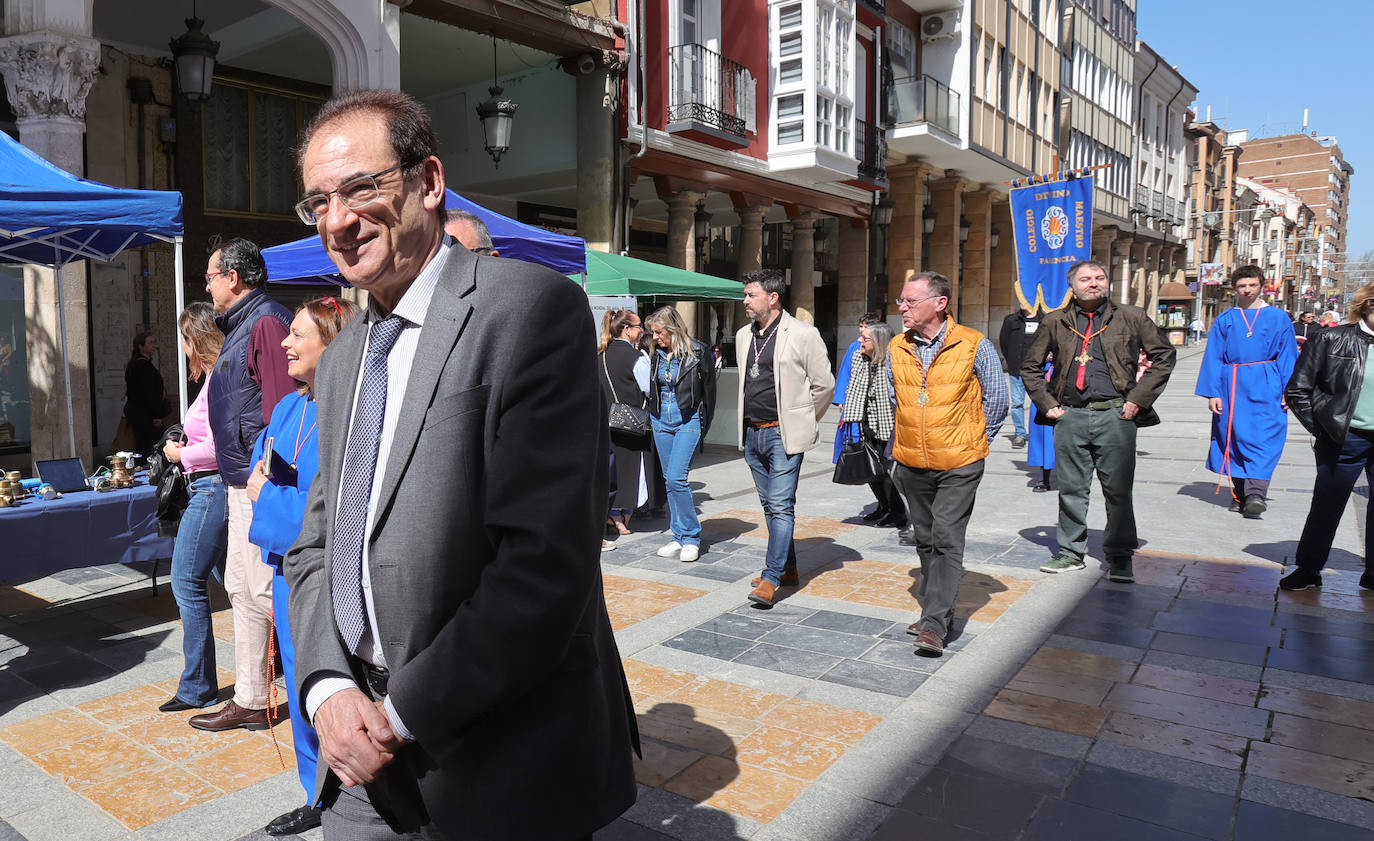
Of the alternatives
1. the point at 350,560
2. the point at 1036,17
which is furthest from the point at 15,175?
the point at 1036,17

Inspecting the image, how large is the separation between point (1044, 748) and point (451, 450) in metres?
3.13

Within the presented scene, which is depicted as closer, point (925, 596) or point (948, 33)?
point (925, 596)

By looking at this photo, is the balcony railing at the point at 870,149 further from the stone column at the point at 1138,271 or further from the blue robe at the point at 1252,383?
the stone column at the point at 1138,271

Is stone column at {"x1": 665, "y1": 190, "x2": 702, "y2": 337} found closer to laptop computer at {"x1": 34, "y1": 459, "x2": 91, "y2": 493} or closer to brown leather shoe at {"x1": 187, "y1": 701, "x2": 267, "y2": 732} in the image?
laptop computer at {"x1": 34, "y1": 459, "x2": 91, "y2": 493}

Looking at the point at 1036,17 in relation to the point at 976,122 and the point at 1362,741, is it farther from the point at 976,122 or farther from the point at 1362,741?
the point at 1362,741

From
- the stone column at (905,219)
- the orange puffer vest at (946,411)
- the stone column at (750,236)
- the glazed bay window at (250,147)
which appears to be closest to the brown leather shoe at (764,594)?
the orange puffer vest at (946,411)

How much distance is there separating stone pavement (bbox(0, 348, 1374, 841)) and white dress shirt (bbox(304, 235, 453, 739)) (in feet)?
6.05

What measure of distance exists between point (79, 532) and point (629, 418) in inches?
151

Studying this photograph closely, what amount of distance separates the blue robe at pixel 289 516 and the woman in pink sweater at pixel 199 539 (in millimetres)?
1222

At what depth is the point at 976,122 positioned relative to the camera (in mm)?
23938

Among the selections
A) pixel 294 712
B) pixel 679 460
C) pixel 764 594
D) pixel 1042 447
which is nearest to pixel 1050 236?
pixel 1042 447

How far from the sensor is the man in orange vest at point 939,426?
15.9 ft

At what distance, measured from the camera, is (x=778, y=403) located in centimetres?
578

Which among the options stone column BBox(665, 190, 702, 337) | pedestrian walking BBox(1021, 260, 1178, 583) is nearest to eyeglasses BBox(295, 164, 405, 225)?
pedestrian walking BBox(1021, 260, 1178, 583)
